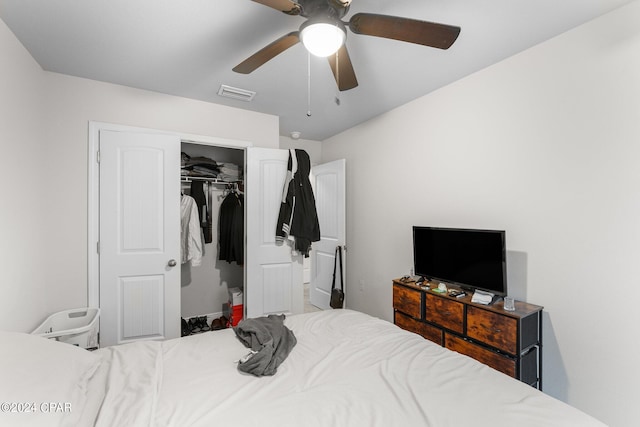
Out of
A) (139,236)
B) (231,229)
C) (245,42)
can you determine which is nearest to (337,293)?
(231,229)

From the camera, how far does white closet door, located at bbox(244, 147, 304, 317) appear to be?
3.04 meters

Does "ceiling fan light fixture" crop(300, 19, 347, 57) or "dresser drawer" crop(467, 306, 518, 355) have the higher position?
"ceiling fan light fixture" crop(300, 19, 347, 57)

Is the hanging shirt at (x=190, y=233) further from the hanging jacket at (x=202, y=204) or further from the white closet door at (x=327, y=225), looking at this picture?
the white closet door at (x=327, y=225)

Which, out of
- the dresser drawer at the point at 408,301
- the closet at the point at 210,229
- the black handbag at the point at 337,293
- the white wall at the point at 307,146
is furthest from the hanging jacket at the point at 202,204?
the dresser drawer at the point at 408,301

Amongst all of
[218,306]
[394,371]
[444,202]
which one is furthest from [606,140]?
[218,306]

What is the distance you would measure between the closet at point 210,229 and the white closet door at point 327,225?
3.51ft

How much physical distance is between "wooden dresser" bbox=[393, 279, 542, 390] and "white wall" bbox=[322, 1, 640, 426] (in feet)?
0.52

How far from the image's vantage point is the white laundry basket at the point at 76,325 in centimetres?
202

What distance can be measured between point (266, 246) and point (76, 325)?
65.5 inches

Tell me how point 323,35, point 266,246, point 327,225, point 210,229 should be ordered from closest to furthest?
point 323,35 < point 266,246 < point 210,229 < point 327,225

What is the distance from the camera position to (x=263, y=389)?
1.15 metres

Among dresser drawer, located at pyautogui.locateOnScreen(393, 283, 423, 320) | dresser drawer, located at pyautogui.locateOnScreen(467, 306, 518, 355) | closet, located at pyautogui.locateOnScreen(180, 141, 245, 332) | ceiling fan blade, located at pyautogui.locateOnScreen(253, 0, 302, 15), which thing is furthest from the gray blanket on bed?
closet, located at pyautogui.locateOnScreen(180, 141, 245, 332)

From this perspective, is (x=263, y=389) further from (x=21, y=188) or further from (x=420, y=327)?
(x=21, y=188)

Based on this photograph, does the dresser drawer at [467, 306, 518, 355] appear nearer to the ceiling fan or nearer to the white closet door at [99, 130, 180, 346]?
the ceiling fan
